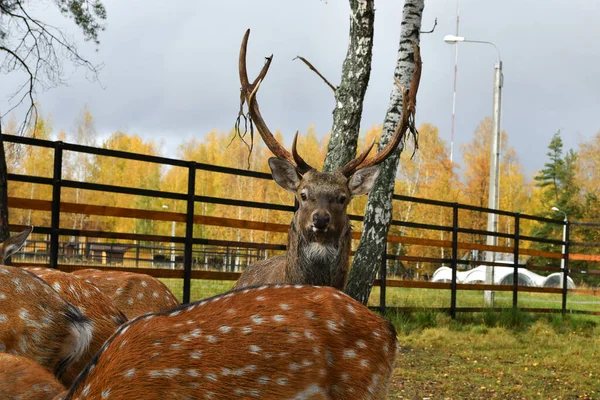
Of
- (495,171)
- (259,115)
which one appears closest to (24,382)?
(259,115)

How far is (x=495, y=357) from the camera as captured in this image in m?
9.55

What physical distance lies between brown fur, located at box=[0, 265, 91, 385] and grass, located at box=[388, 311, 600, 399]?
4.01 m

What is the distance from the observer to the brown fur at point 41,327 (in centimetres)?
334

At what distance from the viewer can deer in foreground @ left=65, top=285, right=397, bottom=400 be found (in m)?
2.56

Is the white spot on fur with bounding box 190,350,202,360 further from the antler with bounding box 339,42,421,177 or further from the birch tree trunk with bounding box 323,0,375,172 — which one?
the birch tree trunk with bounding box 323,0,375,172

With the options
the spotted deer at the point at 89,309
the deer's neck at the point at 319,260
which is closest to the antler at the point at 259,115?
the deer's neck at the point at 319,260

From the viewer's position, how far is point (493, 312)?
12.9m

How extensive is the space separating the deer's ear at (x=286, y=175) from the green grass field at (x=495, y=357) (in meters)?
2.25

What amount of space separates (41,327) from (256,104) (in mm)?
3371

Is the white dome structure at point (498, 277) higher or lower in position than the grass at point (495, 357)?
lower

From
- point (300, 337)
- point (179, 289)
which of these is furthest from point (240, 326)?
point (179, 289)

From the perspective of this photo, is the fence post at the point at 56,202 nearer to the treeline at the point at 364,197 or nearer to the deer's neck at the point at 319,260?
the deer's neck at the point at 319,260

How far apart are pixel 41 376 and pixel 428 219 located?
39.2 meters

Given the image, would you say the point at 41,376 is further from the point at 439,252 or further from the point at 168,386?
the point at 439,252
